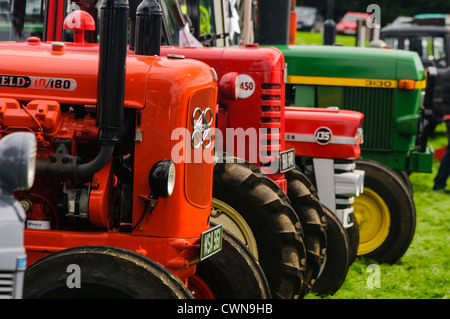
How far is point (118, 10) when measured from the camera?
3.58m

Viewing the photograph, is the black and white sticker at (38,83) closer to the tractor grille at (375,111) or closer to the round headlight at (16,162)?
the round headlight at (16,162)

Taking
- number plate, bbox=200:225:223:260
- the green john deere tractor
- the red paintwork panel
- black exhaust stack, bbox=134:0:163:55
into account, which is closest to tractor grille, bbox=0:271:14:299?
number plate, bbox=200:225:223:260

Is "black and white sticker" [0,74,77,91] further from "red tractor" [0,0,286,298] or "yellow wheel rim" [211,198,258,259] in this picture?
"yellow wheel rim" [211,198,258,259]

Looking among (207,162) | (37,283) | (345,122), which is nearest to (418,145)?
(345,122)

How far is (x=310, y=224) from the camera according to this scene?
551 centimetres

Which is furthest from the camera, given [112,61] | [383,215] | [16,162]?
[383,215]

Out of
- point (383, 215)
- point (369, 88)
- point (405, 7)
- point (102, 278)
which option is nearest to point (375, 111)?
point (369, 88)

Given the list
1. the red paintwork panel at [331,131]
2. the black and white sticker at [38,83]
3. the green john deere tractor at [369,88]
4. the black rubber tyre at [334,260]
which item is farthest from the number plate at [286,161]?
the green john deere tractor at [369,88]

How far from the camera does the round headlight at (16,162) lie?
2547 mm

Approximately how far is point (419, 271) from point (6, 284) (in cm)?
471

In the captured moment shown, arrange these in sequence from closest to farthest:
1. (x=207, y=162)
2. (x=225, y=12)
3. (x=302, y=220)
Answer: (x=207, y=162)
(x=302, y=220)
(x=225, y=12)

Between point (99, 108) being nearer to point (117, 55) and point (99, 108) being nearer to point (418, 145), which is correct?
point (117, 55)

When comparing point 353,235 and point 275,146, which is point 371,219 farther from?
point 275,146

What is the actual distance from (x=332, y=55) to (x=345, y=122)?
176cm
